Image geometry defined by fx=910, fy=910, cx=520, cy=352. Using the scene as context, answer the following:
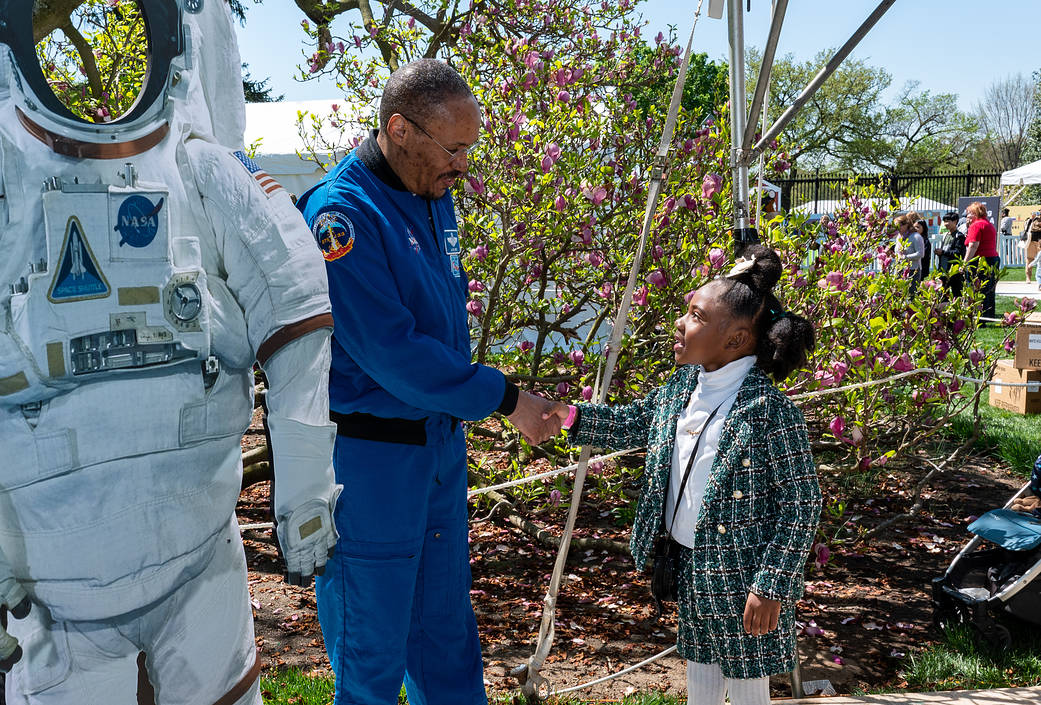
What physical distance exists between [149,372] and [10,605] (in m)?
0.40

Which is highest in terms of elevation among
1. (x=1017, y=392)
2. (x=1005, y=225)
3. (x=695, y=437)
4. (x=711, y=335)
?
(x=1005, y=225)

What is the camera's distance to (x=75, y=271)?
53.8 inches

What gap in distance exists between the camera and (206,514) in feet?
5.01

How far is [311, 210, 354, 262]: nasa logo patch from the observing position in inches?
84.2

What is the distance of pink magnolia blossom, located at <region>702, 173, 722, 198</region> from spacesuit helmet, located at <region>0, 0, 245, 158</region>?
9.42ft

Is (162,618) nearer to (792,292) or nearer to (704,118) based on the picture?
(792,292)

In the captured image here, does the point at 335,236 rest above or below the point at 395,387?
above

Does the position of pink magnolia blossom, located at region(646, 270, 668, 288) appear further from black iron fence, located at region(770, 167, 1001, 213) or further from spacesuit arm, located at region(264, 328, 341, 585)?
black iron fence, located at region(770, 167, 1001, 213)

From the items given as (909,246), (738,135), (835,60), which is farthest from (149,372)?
(909,246)

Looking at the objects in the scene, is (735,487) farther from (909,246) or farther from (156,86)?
(909,246)

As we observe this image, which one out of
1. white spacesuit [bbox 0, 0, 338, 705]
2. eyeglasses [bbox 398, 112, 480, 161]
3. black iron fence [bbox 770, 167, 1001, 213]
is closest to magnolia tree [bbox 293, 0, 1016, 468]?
eyeglasses [bbox 398, 112, 480, 161]

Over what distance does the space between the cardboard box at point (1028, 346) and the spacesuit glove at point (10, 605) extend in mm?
7387

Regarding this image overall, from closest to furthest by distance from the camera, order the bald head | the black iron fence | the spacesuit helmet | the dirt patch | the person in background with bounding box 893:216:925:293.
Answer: the spacesuit helmet < the bald head < the dirt patch < the person in background with bounding box 893:216:925:293 < the black iron fence

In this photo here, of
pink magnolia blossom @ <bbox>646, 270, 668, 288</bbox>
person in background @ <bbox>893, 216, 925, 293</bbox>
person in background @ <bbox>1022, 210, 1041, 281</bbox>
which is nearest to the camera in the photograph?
pink magnolia blossom @ <bbox>646, 270, 668, 288</bbox>
